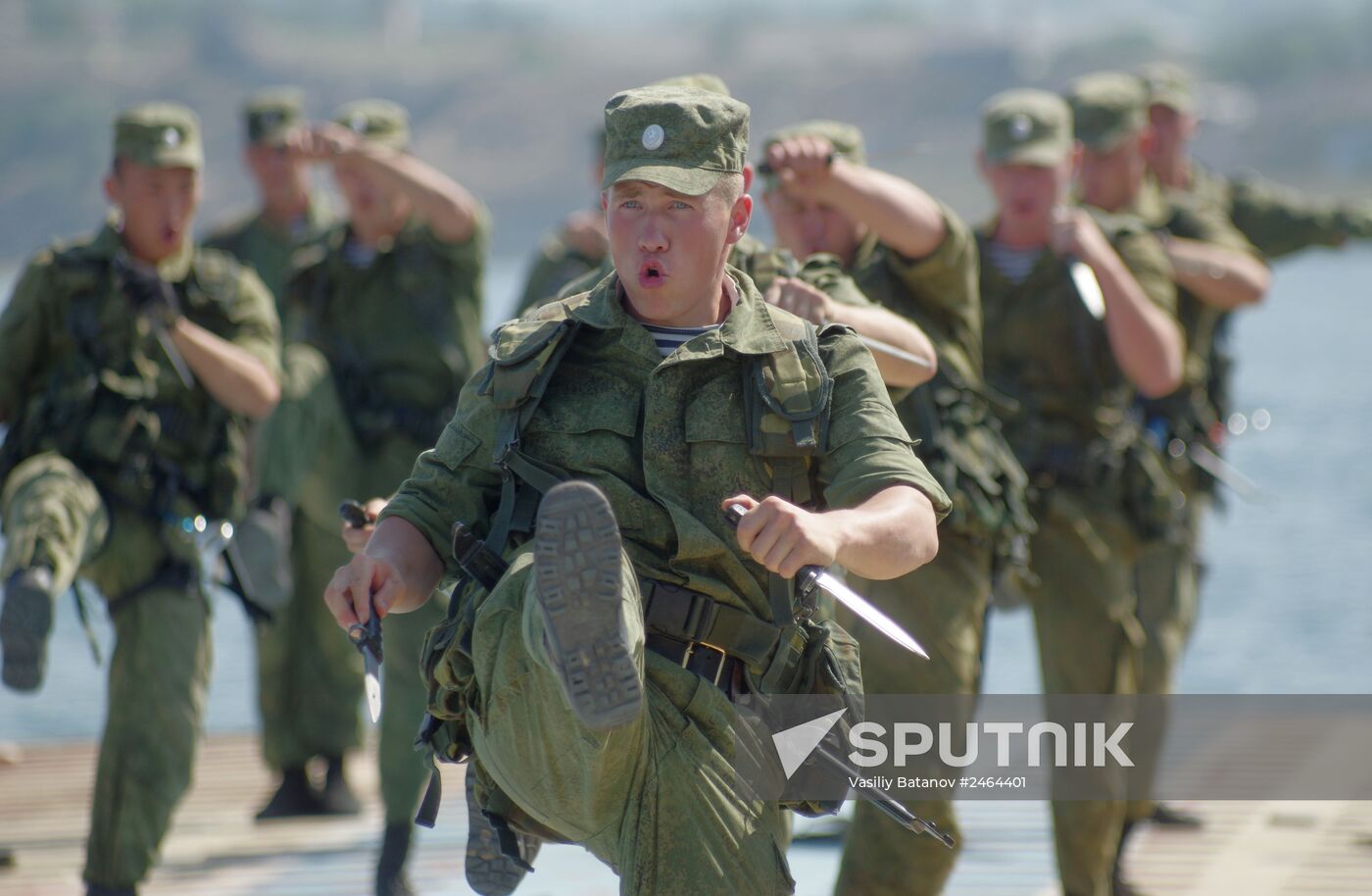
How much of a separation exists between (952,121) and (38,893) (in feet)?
159

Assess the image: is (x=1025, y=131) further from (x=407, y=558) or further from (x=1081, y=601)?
(x=407, y=558)

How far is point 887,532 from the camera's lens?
4430 mm

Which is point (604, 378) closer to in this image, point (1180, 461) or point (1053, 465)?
point (1053, 465)

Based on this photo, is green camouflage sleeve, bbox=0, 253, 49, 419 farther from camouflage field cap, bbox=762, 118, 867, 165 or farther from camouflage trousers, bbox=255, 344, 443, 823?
camouflage field cap, bbox=762, 118, 867, 165

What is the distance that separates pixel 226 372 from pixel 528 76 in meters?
52.1

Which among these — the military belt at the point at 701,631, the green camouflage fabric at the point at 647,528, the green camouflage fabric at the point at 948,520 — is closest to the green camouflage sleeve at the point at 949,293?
the green camouflage fabric at the point at 948,520

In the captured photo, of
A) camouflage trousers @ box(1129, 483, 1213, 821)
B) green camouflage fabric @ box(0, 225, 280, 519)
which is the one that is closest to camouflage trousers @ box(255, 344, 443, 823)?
green camouflage fabric @ box(0, 225, 280, 519)

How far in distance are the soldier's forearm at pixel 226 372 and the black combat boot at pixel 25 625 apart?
0.83m

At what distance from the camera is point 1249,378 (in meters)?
33.2

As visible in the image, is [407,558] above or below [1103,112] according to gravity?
→ above

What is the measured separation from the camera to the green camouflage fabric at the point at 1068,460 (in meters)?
7.34

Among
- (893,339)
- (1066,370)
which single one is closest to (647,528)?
(893,339)

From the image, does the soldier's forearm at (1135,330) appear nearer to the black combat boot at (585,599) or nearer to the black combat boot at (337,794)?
the black combat boot at (585,599)

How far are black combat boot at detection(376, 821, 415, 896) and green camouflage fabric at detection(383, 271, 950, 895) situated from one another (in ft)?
9.26
